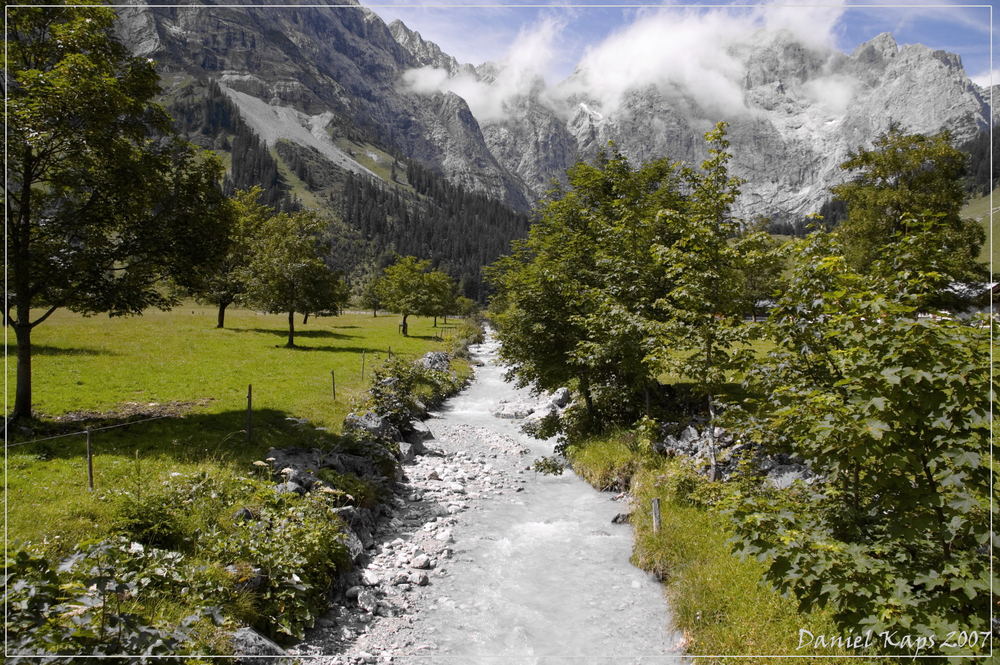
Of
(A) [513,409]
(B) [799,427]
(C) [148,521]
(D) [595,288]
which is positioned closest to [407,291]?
(A) [513,409]

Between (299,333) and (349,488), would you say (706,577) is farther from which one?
(299,333)

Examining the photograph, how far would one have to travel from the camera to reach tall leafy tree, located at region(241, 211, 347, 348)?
4069 centimetres

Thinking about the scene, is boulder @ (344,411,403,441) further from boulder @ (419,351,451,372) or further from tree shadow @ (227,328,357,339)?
tree shadow @ (227,328,357,339)

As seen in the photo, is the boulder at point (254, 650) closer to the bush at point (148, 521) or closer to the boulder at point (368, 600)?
the boulder at point (368, 600)

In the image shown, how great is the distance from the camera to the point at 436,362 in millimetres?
40438

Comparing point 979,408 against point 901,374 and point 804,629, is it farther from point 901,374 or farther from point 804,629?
point 804,629

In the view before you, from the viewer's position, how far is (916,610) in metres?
5.36

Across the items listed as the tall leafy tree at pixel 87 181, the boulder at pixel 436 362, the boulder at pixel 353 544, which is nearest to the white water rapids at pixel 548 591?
the boulder at pixel 353 544

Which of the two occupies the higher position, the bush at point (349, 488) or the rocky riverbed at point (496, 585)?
the bush at point (349, 488)

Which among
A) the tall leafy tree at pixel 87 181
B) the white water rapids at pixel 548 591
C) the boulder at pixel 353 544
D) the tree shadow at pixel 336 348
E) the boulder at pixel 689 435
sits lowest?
the white water rapids at pixel 548 591

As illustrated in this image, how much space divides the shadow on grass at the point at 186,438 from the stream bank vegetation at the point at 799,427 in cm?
1021

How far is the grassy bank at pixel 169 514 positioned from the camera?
627cm

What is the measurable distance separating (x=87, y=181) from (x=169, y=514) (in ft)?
35.9

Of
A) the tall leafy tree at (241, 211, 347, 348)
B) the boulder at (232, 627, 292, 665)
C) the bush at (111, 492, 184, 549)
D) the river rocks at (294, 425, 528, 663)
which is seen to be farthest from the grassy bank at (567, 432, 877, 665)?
the tall leafy tree at (241, 211, 347, 348)
